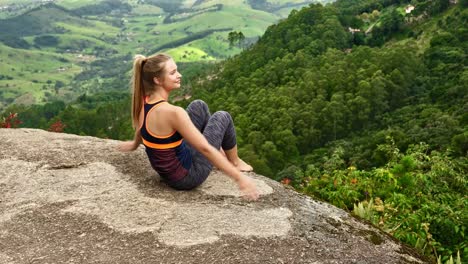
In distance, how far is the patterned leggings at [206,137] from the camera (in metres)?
7.30

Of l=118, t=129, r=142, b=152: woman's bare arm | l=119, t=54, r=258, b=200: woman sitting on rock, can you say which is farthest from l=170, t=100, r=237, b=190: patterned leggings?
l=118, t=129, r=142, b=152: woman's bare arm

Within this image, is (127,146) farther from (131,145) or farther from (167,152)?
(167,152)

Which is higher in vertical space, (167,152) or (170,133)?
(170,133)

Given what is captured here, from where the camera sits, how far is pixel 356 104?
81.9 metres

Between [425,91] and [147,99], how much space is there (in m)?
89.7

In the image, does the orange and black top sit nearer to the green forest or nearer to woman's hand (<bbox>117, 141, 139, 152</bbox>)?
woman's hand (<bbox>117, 141, 139, 152</bbox>)

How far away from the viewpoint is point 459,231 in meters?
8.09

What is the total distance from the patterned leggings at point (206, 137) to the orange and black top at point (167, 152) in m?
0.14

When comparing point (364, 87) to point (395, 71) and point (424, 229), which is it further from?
point (424, 229)

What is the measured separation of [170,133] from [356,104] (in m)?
78.8

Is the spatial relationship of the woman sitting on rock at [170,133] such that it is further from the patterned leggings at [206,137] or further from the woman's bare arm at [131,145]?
the woman's bare arm at [131,145]

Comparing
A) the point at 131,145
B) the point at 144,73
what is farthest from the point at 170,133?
the point at 131,145

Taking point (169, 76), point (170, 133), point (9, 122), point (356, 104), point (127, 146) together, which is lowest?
point (356, 104)

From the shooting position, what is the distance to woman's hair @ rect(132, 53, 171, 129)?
6656 mm
